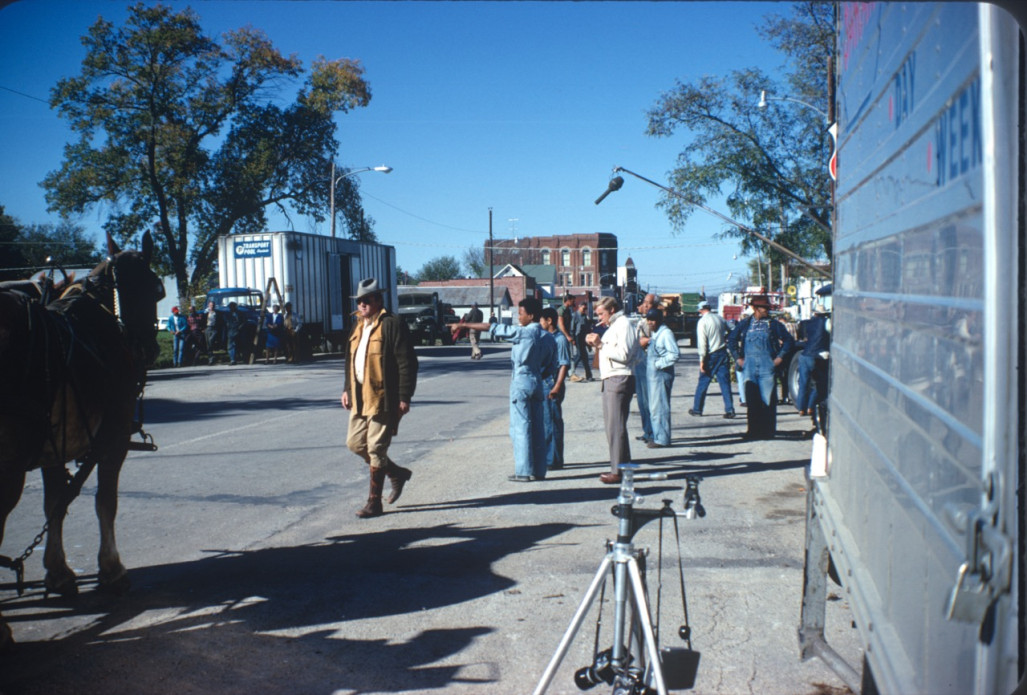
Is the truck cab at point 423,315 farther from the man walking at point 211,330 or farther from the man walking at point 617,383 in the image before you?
the man walking at point 617,383

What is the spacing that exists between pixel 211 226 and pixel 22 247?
7.56 metres

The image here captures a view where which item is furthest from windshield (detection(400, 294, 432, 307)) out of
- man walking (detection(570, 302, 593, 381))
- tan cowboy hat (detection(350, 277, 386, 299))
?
tan cowboy hat (detection(350, 277, 386, 299))

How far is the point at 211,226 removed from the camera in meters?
34.0

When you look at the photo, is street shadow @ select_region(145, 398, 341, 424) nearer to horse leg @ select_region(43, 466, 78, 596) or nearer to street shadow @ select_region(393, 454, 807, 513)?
street shadow @ select_region(393, 454, 807, 513)

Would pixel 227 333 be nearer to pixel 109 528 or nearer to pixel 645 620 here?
pixel 109 528

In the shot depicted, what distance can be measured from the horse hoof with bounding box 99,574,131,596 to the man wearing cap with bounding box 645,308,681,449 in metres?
6.90

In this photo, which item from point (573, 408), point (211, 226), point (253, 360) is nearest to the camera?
point (573, 408)

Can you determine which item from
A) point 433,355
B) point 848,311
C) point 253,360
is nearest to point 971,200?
A: point 848,311

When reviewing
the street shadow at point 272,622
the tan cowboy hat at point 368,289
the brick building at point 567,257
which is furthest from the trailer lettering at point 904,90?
the brick building at point 567,257

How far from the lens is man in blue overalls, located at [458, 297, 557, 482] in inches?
331

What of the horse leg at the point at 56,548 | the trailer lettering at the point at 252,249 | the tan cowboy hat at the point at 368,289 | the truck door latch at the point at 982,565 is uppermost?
the trailer lettering at the point at 252,249

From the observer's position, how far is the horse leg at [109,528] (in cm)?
495

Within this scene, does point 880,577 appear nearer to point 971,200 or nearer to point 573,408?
point 971,200

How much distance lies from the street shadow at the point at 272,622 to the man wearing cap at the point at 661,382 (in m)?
4.71
